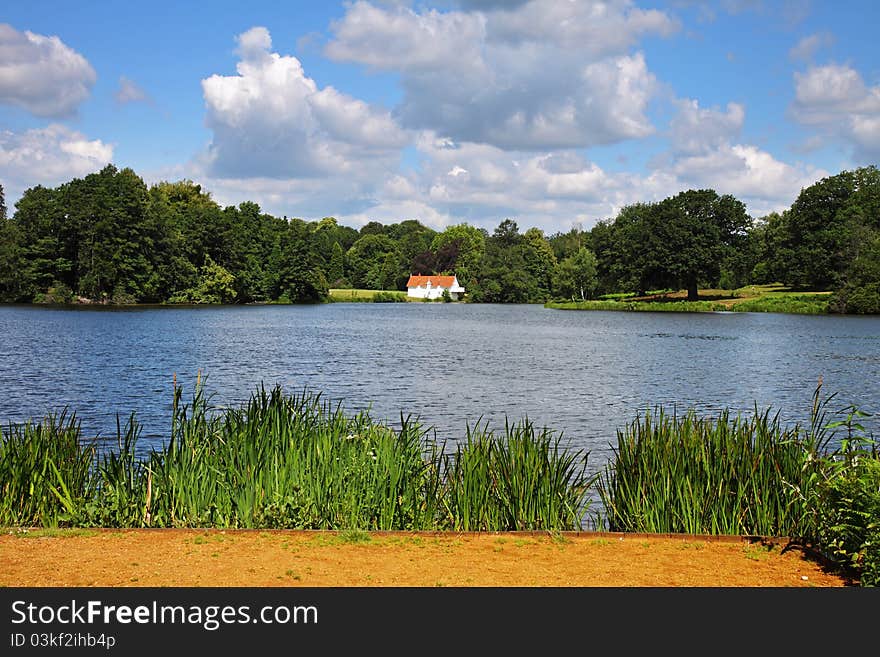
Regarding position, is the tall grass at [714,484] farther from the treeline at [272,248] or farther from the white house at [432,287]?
the white house at [432,287]

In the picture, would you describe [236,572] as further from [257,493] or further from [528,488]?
[528,488]

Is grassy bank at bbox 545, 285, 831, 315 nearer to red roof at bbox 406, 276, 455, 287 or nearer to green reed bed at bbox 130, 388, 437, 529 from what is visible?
red roof at bbox 406, 276, 455, 287

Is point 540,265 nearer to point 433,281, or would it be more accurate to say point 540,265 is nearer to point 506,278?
point 506,278

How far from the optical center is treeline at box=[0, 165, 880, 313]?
83312 mm

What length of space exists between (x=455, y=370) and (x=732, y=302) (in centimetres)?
6179

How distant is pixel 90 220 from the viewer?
87.2 meters

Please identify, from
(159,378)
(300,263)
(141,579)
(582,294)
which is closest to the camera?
(141,579)

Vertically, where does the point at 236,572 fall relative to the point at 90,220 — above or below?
below

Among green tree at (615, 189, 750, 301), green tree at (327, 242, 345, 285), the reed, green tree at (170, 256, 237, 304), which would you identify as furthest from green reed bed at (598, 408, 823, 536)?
green tree at (327, 242, 345, 285)

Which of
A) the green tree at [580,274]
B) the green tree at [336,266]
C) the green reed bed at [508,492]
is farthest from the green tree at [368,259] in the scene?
the green reed bed at [508,492]

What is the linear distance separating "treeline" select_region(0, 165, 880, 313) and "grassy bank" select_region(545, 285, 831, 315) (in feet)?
6.05

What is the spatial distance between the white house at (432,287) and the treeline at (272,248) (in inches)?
1255

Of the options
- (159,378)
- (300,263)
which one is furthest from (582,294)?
(159,378)
